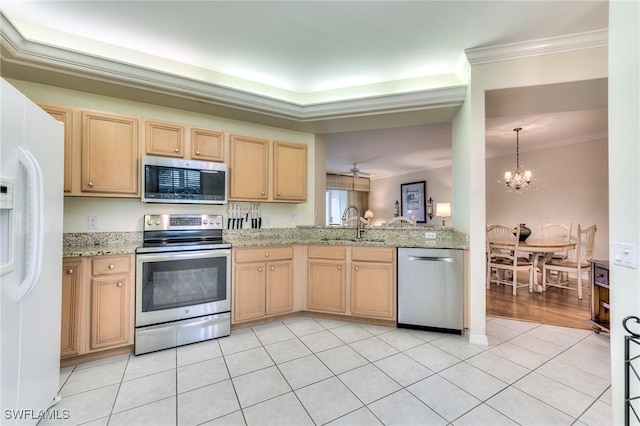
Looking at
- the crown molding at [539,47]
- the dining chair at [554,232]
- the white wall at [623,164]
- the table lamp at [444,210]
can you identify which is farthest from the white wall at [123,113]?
the dining chair at [554,232]

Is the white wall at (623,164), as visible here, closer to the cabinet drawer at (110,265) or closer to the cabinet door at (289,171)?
the cabinet door at (289,171)

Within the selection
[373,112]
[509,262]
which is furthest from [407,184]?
[373,112]

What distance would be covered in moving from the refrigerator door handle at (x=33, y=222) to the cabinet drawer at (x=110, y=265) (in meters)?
0.81

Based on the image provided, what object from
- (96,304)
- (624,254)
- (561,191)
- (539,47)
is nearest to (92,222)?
(96,304)

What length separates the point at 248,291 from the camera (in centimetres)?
284

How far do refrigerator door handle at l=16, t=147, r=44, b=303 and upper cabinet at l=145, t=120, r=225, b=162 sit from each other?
1.24 m

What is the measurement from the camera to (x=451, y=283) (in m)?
2.69

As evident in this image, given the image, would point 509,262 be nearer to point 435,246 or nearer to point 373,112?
point 435,246

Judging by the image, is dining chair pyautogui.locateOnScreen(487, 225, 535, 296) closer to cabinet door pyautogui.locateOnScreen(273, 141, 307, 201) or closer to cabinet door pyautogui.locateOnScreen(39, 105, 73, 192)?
cabinet door pyautogui.locateOnScreen(273, 141, 307, 201)

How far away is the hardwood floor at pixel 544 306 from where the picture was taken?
3092mm

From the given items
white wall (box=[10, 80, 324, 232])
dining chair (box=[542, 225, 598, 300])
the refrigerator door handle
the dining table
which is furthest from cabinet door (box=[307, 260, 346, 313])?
dining chair (box=[542, 225, 598, 300])

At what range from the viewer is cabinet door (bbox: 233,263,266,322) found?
277 centimetres

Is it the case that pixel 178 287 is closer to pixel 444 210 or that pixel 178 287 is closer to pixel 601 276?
pixel 601 276

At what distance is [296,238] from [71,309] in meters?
2.18
